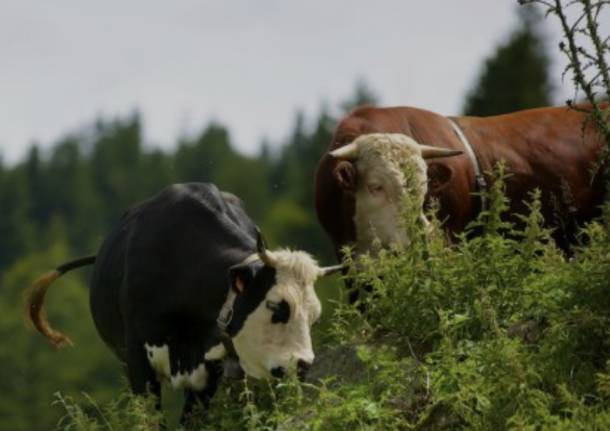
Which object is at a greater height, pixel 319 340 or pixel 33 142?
pixel 319 340

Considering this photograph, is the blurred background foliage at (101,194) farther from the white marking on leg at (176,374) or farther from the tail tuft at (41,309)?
the white marking on leg at (176,374)

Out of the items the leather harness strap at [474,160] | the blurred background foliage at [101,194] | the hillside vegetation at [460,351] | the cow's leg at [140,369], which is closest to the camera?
the hillside vegetation at [460,351]

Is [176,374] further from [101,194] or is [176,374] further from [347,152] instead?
[101,194]

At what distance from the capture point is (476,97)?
39.9m

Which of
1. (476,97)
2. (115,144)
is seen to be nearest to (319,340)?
(476,97)

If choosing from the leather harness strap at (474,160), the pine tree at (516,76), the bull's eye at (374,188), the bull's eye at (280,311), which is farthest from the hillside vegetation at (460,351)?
the pine tree at (516,76)

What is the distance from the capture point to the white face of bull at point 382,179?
1255 centimetres

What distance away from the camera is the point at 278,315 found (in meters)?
11.5

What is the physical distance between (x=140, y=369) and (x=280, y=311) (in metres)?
1.29

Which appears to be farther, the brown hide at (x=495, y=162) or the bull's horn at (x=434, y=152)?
the brown hide at (x=495, y=162)

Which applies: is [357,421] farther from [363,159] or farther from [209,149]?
[209,149]

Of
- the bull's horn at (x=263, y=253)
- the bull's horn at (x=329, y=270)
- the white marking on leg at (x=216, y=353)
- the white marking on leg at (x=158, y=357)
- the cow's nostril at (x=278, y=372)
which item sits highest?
the bull's horn at (x=263, y=253)

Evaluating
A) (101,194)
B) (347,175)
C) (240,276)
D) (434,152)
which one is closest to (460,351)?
(240,276)

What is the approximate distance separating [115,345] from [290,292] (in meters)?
2.25
